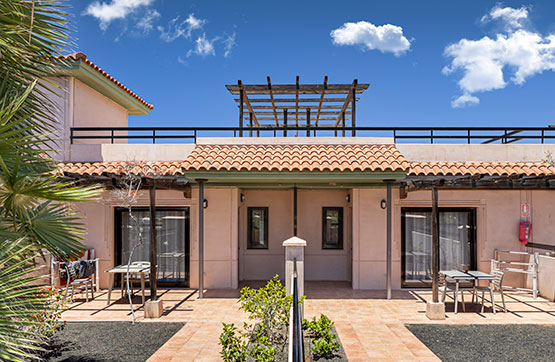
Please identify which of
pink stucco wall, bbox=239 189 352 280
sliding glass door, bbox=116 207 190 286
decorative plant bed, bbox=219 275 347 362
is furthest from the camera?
pink stucco wall, bbox=239 189 352 280

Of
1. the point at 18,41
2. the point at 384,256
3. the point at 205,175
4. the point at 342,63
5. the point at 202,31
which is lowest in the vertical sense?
the point at 384,256

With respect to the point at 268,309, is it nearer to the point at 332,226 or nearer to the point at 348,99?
the point at 332,226

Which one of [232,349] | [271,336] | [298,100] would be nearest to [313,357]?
[271,336]

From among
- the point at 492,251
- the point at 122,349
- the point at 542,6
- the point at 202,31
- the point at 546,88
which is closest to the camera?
the point at 122,349

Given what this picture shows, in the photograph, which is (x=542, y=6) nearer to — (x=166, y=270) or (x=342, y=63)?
(x=342, y=63)

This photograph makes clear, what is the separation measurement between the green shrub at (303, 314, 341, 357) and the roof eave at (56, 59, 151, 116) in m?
8.24

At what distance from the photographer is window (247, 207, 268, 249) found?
39.3 ft

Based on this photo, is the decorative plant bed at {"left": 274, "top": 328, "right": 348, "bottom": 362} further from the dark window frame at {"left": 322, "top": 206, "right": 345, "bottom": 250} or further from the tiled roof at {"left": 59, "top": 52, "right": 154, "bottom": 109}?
the tiled roof at {"left": 59, "top": 52, "right": 154, "bottom": 109}

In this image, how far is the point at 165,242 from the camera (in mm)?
10688

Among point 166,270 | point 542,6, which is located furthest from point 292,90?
point 542,6

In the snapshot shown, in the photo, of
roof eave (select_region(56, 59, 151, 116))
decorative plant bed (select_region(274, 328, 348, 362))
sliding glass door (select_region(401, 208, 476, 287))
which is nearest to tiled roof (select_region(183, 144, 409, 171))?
sliding glass door (select_region(401, 208, 476, 287))

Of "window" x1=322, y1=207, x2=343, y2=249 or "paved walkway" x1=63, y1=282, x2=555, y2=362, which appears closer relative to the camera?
"paved walkway" x1=63, y1=282, x2=555, y2=362

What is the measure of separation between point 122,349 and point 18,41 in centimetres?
490

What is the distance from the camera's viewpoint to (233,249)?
411 inches
